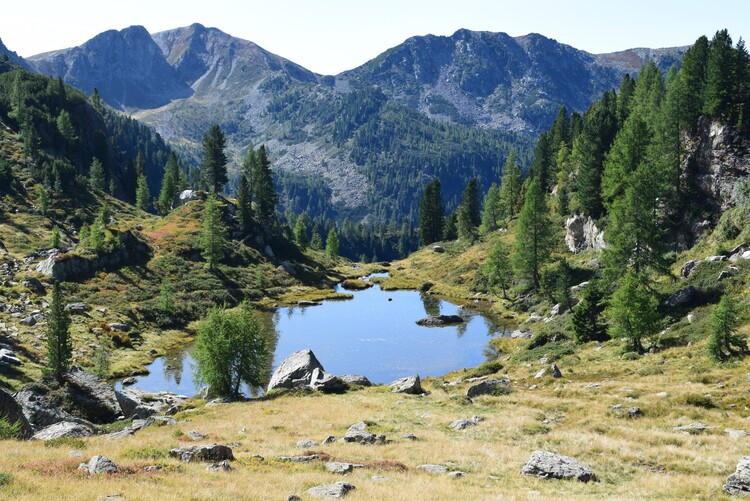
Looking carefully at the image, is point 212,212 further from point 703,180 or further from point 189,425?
point 703,180

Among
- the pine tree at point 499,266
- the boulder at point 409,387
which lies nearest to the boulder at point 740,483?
the boulder at point 409,387

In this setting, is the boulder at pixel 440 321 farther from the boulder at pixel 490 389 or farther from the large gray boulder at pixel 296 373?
the boulder at pixel 490 389

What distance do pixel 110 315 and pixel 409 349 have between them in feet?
142

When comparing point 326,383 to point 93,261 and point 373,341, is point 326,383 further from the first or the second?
point 93,261

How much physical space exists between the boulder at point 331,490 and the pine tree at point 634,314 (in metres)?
36.4

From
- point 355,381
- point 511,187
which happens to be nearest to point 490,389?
point 355,381

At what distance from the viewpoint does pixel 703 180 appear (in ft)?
231

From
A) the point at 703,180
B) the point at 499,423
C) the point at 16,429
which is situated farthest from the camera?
the point at 703,180

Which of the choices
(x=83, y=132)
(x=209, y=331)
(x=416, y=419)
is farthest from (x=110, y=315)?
(x=83, y=132)

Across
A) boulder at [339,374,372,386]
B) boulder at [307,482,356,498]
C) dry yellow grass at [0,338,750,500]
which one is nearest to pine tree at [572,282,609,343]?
dry yellow grass at [0,338,750,500]

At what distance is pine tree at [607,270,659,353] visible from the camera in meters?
45.7

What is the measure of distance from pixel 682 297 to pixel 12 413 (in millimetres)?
55881

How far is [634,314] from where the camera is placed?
45781 mm

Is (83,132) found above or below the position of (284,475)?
above
